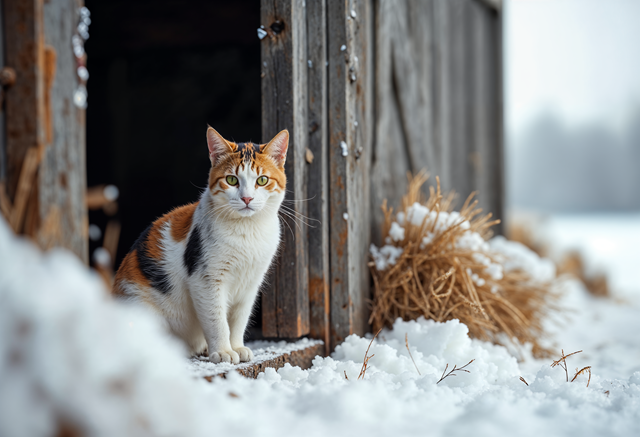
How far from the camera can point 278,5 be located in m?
2.30

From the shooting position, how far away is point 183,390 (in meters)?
1.05

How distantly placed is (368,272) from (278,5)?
1.42 m

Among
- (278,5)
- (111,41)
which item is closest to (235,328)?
(278,5)

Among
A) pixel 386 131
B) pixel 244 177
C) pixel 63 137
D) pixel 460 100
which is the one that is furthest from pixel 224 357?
pixel 460 100

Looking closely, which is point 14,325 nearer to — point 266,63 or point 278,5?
point 266,63

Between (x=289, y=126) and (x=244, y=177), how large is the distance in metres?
0.51

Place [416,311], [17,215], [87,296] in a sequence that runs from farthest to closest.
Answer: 1. [416,311]
2. [17,215]
3. [87,296]

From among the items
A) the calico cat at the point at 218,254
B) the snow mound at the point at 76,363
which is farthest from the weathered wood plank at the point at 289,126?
the snow mound at the point at 76,363

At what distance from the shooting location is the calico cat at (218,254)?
1919mm

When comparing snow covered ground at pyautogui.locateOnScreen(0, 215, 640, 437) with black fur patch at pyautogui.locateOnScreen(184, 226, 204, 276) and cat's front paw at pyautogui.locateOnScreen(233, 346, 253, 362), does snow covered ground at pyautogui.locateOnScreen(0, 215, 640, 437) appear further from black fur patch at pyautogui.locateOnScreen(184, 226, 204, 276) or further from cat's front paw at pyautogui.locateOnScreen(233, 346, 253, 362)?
black fur patch at pyautogui.locateOnScreen(184, 226, 204, 276)

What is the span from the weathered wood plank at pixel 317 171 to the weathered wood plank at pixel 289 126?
3cm

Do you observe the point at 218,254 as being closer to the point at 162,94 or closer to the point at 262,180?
the point at 262,180

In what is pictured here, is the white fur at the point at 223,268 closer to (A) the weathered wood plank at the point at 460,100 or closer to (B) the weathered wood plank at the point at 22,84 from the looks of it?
(B) the weathered wood plank at the point at 22,84

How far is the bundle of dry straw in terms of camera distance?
2580 mm
